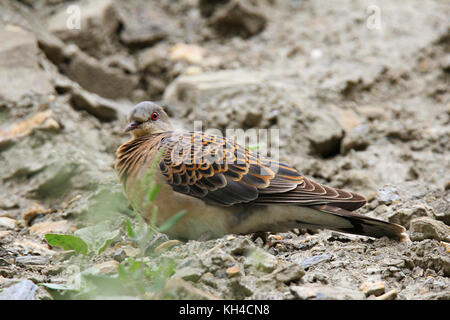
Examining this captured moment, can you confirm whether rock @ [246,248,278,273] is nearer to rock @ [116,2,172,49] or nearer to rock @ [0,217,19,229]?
rock @ [0,217,19,229]

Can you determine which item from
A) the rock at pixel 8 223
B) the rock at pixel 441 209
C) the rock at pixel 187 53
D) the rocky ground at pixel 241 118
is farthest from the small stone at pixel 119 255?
the rock at pixel 187 53

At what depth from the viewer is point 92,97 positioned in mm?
6098

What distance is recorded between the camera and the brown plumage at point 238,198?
3832 millimetres

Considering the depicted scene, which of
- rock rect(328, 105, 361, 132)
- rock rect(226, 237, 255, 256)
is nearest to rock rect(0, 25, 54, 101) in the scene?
rock rect(328, 105, 361, 132)

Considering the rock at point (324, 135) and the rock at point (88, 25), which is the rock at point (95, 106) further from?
the rock at point (324, 135)

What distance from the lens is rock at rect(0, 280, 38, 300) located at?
2.86 metres

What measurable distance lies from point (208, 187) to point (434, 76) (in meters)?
4.20

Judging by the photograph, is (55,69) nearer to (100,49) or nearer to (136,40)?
(100,49)

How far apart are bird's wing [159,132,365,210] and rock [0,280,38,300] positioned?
1.27 meters

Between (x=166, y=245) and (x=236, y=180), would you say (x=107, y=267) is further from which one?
(x=236, y=180)

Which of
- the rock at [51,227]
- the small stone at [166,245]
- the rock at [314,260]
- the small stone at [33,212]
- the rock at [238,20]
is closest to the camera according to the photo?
the rock at [314,260]

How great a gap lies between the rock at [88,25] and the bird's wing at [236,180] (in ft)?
12.1

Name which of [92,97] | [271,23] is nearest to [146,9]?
[271,23]

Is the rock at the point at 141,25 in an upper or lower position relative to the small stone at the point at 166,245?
upper
